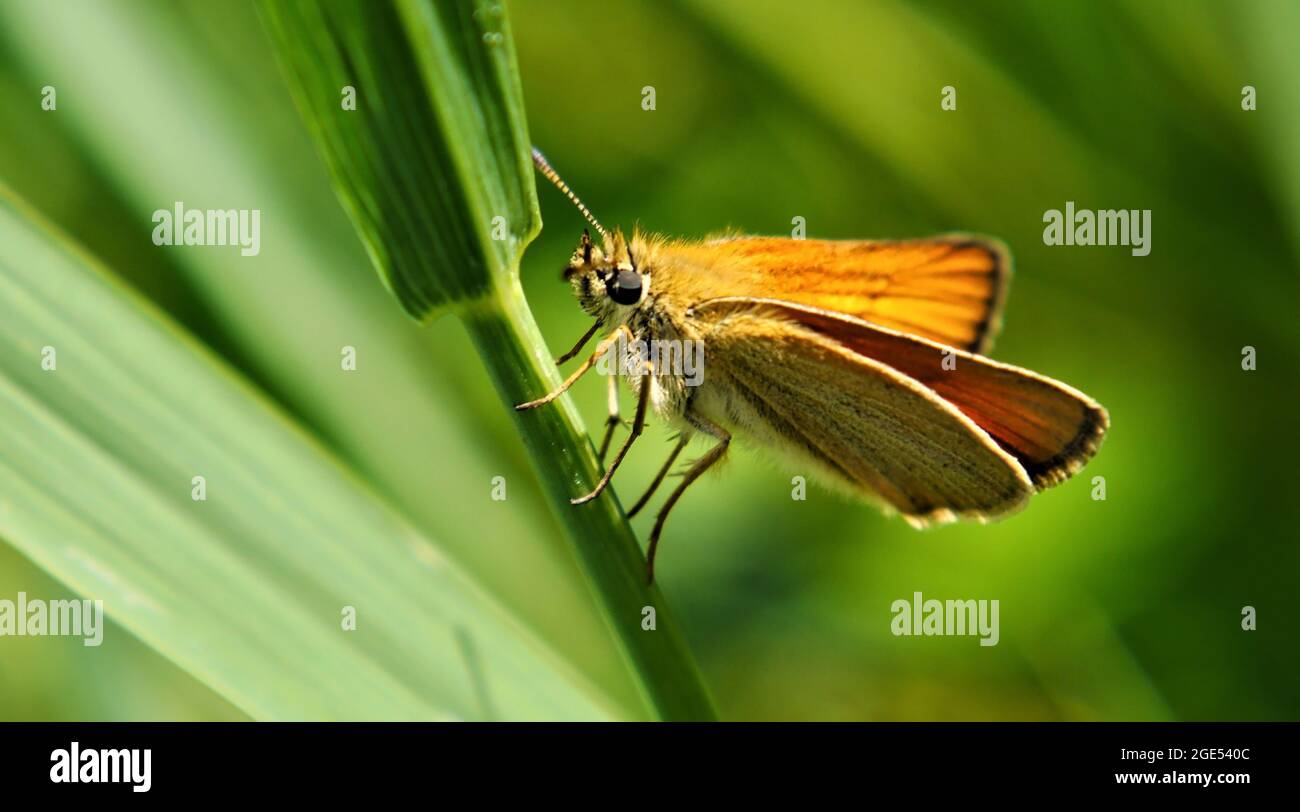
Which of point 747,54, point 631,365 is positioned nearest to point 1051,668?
point 631,365

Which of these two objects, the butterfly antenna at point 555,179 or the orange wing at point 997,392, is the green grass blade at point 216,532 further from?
the orange wing at point 997,392

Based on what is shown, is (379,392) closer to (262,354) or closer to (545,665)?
(262,354)

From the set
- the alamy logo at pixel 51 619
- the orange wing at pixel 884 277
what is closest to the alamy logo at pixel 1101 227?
the orange wing at pixel 884 277

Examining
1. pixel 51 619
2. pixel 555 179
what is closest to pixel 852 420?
pixel 555 179

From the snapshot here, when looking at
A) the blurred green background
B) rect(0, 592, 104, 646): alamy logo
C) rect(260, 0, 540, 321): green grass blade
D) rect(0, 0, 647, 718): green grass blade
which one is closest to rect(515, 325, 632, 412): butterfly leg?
rect(260, 0, 540, 321): green grass blade
